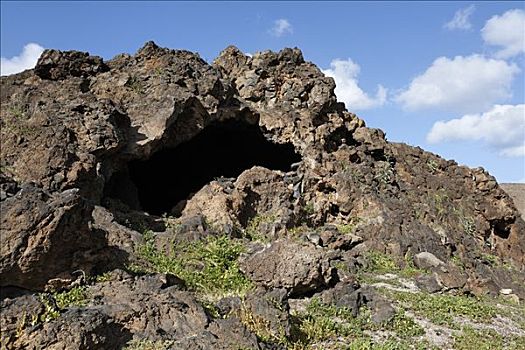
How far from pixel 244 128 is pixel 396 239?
7.35m

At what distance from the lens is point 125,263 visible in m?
11.7

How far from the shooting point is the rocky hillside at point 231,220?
342 inches

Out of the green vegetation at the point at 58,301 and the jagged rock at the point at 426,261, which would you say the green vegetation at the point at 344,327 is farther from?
the jagged rock at the point at 426,261

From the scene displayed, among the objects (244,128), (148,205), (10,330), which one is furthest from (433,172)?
(10,330)

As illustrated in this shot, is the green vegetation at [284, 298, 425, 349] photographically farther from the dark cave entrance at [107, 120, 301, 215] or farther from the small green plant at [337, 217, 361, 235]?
the dark cave entrance at [107, 120, 301, 215]

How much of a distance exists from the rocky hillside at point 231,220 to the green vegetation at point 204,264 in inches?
2.2

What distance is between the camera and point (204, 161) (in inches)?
877

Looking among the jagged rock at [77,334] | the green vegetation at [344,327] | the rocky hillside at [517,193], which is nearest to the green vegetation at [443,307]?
the green vegetation at [344,327]

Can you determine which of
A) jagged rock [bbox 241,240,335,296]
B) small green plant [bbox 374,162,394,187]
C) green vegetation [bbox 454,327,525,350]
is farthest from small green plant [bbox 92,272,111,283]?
small green plant [bbox 374,162,394,187]

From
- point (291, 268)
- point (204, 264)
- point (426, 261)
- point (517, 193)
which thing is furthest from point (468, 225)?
point (517, 193)

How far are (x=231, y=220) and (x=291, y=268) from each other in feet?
14.2

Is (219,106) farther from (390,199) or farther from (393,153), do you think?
(393,153)

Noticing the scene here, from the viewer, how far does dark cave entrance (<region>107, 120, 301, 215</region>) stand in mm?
20734

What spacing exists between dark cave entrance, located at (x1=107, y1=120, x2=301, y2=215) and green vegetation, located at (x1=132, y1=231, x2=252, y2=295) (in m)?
5.83
